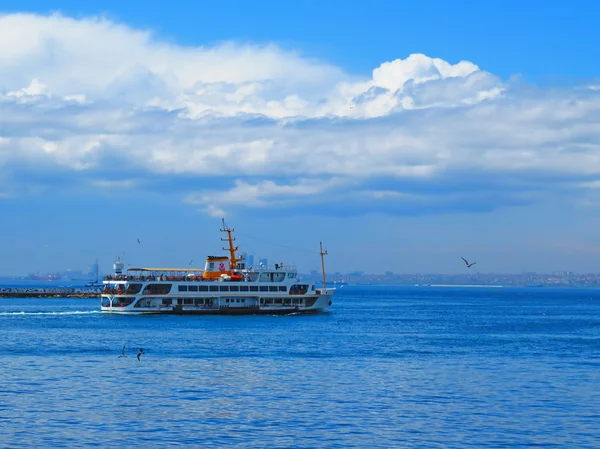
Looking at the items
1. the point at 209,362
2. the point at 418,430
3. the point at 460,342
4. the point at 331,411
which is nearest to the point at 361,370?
the point at 209,362

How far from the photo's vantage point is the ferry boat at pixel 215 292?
121500 millimetres

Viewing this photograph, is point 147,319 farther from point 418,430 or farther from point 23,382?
point 418,430

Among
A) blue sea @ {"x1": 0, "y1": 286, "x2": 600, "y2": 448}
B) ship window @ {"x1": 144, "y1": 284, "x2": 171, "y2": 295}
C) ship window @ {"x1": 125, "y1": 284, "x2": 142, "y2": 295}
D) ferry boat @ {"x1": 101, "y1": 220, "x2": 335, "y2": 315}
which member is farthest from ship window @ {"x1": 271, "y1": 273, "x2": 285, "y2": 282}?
blue sea @ {"x1": 0, "y1": 286, "x2": 600, "y2": 448}

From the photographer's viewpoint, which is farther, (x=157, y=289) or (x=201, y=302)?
(x=201, y=302)

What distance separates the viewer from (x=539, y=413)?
48125 mm

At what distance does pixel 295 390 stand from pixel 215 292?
69.0 meters

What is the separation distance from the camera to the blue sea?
42531mm

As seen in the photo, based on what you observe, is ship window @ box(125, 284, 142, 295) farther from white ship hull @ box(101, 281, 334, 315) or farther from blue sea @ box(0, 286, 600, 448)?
blue sea @ box(0, 286, 600, 448)

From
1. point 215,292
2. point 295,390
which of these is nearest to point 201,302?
point 215,292

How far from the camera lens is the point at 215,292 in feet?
404

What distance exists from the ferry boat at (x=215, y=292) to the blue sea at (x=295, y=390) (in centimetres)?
2434

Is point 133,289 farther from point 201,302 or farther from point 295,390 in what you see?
point 295,390

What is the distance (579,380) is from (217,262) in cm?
7563

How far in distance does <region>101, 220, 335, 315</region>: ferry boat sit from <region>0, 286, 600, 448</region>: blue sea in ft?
79.9
